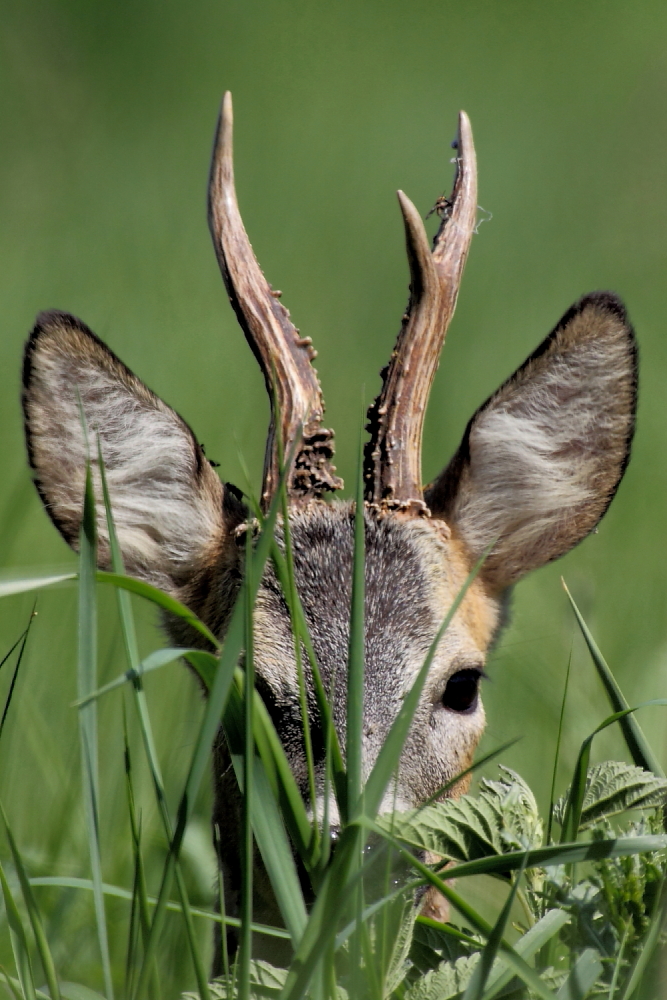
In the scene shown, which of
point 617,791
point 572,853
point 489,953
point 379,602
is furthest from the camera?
point 379,602

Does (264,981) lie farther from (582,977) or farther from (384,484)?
(384,484)

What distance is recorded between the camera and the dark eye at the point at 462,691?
299 cm

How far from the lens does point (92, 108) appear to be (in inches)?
477

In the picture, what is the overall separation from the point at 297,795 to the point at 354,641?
25 centimetres

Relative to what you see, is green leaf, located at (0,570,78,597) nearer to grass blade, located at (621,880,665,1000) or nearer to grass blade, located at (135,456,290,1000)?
grass blade, located at (135,456,290,1000)

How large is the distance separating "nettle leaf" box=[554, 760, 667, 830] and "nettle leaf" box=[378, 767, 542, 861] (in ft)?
0.36

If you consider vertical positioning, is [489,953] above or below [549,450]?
below

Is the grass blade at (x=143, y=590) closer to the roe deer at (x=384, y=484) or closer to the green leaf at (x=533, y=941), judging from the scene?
the green leaf at (x=533, y=941)

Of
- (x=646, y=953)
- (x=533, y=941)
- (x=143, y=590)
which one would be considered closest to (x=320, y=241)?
(x=143, y=590)

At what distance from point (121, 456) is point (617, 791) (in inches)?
66.9

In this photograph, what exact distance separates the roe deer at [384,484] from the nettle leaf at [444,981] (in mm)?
765

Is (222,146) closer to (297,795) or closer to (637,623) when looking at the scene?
(297,795)

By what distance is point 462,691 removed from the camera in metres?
3.02

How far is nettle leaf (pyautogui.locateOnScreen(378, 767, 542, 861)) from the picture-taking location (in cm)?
202
